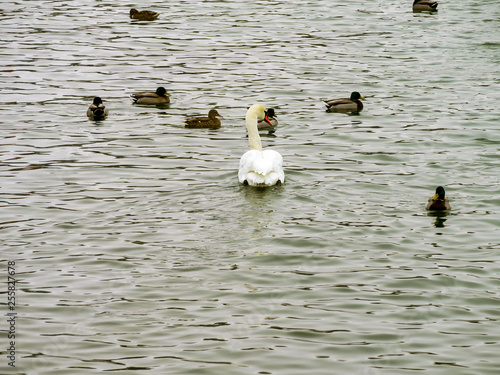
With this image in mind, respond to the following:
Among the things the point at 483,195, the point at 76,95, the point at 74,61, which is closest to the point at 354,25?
the point at 74,61

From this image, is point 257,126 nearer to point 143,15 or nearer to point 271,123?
point 271,123

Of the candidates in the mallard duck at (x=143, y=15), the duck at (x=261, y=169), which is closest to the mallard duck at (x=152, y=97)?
the duck at (x=261, y=169)

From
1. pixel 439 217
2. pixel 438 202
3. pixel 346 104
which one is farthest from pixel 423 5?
pixel 439 217

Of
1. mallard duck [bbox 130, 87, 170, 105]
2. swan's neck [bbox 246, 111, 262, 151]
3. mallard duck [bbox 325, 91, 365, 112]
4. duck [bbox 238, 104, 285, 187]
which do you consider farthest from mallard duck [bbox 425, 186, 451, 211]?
mallard duck [bbox 130, 87, 170, 105]

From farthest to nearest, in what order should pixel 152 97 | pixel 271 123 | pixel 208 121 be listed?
pixel 152 97
pixel 208 121
pixel 271 123

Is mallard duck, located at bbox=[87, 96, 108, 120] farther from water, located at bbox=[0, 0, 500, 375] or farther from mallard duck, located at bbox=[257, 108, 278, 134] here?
mallard duck, located at bbox=[257, 108, 278, 134]

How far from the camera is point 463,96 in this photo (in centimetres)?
2228

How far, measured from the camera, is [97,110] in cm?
2044

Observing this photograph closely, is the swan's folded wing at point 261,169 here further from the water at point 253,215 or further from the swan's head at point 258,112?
the swan's head at point 258,112

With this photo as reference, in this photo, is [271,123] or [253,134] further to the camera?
[271,123]

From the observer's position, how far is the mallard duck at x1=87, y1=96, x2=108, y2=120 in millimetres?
20438

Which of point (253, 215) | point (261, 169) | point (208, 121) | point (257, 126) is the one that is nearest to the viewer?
point (253, 215)

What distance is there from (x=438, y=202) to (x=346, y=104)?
723 centimetres

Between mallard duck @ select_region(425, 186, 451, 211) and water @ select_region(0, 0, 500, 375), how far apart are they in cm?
20
